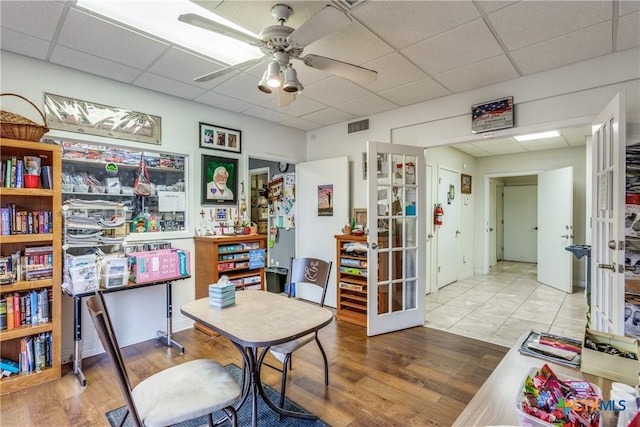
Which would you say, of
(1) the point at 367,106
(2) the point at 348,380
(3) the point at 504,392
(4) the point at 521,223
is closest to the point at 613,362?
(3) the point at 504,392

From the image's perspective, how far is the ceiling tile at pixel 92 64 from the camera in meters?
2.49

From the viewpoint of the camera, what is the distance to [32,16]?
2.02 meters

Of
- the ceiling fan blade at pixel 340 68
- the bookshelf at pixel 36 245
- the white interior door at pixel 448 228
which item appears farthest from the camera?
the white interior door at pixel 448 228

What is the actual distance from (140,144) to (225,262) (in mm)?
1491

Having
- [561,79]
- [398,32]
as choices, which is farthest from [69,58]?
[561,79]

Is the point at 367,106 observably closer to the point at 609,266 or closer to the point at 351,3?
the point at 351,3

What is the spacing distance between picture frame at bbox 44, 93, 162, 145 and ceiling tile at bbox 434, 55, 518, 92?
115 inches

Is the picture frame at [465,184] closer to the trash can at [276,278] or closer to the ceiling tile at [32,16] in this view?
the trash can at [276,278]

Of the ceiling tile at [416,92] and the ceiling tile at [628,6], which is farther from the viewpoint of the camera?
the ceiling tile at [416,92]

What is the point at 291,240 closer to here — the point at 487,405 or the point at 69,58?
the point at 69,58

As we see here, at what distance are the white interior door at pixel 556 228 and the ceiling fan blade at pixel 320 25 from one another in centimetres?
543

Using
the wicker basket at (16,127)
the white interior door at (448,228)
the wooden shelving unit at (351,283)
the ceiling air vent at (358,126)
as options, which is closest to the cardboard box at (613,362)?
the wooden shelving unit at (351,283)

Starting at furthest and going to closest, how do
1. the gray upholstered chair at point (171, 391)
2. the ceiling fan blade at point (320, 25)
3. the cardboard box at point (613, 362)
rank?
the ceiling fan blade at point (320, 25) < the gray upholstered chair at point (171, 391) < the cardboard box at point (613, 362)

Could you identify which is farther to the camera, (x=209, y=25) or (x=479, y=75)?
(x=479, y=75)
